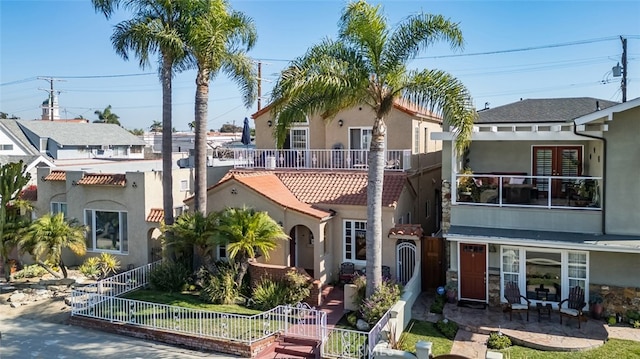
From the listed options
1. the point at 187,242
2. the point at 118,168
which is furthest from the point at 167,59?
the point at 118,168

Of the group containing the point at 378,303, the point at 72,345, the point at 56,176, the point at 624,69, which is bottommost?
the point at 72,345

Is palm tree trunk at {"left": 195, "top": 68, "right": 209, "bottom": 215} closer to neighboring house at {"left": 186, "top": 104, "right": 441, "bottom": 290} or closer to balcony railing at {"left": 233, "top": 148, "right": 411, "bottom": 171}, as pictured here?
neighboring house at {"left": 186, "top": 104, "right": 441, "bottom": 290}

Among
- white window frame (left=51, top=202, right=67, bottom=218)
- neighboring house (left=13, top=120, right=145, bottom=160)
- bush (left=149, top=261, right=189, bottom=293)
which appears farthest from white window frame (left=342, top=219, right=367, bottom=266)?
neighboring house (left=13, top=120, right=145, bottom=160)

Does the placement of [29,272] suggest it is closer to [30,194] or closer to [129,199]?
[30,194]

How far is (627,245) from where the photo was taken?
50.3 feet

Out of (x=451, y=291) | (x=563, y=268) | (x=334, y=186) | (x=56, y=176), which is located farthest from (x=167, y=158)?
(x=563, y=268)

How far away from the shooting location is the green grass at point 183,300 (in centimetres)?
1750

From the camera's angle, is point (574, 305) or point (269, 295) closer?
point (574, 305)

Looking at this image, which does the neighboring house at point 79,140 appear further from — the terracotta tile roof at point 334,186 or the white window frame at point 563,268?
the white window frame at point 563,268

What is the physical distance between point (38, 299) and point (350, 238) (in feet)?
42.2

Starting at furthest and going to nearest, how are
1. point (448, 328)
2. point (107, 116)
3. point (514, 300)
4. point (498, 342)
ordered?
point (107, 116) < point (514, 300) < point (448, 328) < point (498, 342)

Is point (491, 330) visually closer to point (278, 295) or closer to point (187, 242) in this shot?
point (278, 295)

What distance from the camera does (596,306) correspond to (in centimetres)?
1612

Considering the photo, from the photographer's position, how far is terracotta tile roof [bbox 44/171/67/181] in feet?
81.6
